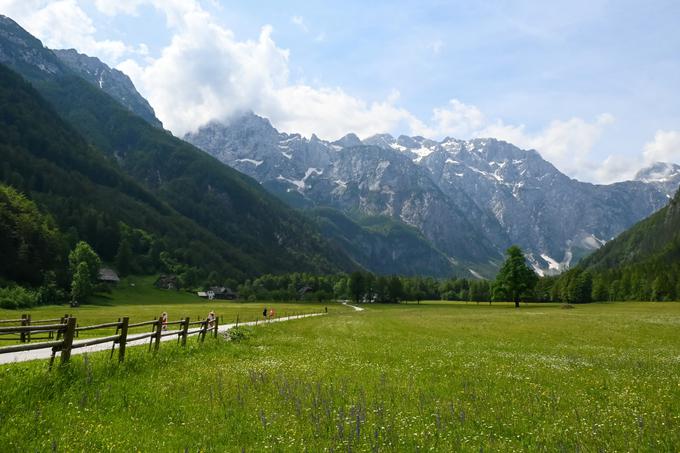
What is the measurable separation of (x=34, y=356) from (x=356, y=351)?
1897 centimetres

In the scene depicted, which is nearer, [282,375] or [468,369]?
[282,375]

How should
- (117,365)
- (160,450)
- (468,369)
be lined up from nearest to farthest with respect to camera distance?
(160,450) < (117,365) < (468,369)

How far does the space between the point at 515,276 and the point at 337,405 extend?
11878cm

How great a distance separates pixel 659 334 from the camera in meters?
43.6

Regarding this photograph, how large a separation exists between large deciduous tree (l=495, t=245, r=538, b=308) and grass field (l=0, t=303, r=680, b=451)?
4000 inches

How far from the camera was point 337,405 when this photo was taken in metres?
14.5

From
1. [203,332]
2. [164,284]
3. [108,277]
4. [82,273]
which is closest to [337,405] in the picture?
[203,332]

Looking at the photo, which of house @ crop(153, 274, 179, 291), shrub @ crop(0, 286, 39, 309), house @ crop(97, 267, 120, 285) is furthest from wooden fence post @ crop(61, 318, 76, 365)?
house @ crop(153, 274, 179, 291)

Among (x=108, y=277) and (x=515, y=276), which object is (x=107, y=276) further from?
(x=515, y=276)

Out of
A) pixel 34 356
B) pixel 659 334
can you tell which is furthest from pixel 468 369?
pixel 659 334

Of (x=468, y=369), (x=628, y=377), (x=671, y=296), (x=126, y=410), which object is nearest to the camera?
(x=126, y=410)

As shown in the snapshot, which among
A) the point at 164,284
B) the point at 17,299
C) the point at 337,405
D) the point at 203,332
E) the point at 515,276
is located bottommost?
the point at 164,284

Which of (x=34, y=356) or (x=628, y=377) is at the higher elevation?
(x=628, y=377)

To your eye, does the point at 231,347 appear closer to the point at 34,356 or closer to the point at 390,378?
the point at 34,356
